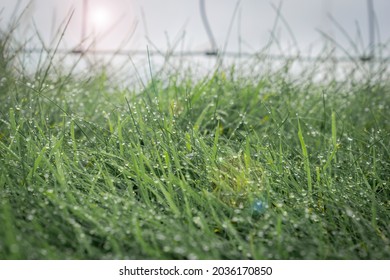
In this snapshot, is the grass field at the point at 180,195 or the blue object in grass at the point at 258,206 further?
the blue object in grass at the point at 258,206

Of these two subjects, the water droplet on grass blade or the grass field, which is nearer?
the grass field

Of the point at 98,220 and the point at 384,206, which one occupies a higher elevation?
the point at 384,206

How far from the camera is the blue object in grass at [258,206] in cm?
137

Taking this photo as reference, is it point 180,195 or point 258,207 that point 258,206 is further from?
point 180,195

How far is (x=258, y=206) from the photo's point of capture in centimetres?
138

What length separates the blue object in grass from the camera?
1366mm

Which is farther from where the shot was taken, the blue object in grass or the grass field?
the blue object in grass

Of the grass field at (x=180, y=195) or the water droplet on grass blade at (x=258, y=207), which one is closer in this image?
the grass field at (x=180, y=195)

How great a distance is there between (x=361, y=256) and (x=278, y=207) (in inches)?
9.0

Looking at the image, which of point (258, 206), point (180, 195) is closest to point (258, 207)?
point (258, 206)

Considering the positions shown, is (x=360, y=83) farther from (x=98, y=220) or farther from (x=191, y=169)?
(x=98, y=220)

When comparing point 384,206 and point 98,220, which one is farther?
point 384,206
